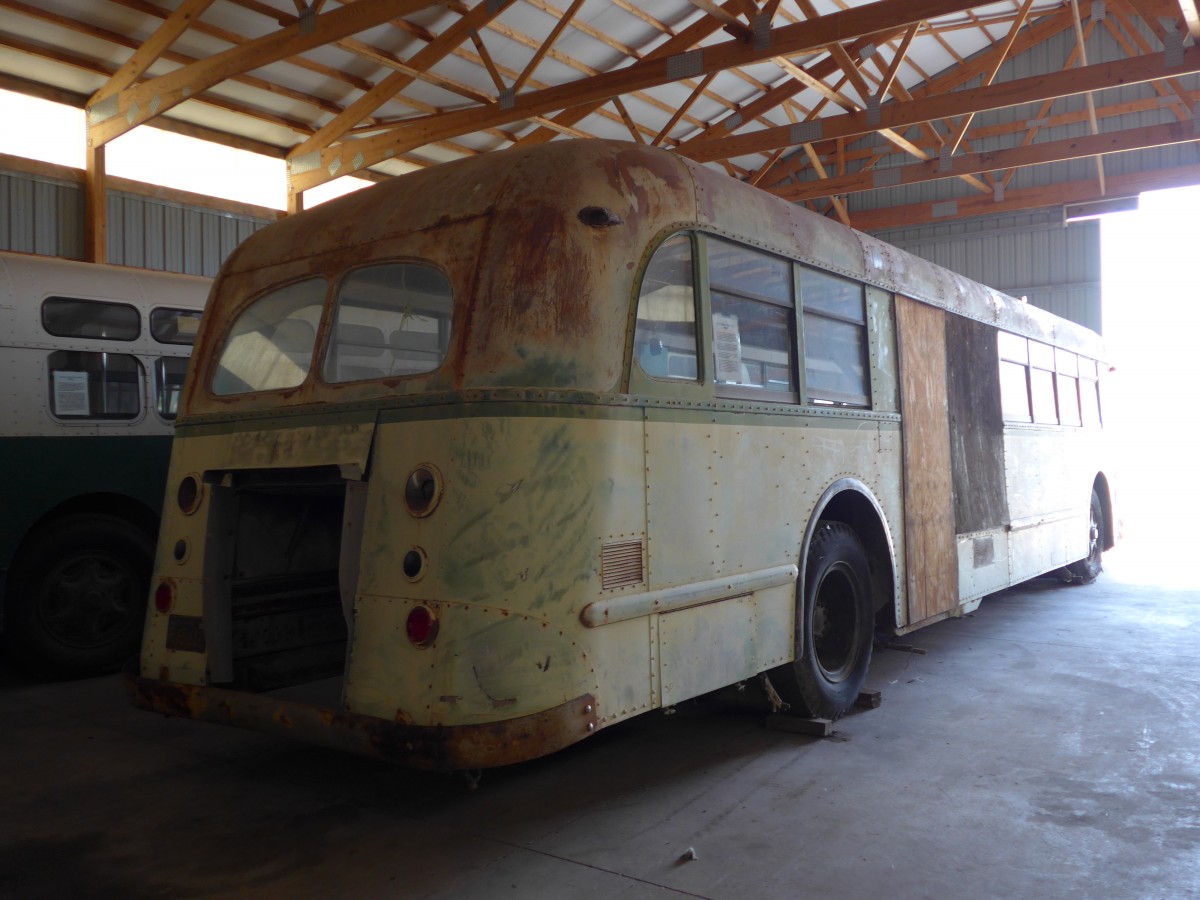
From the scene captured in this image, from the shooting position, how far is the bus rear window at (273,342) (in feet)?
14.8

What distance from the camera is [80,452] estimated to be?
7.09 meters

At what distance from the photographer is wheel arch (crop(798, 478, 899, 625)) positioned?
563 cm

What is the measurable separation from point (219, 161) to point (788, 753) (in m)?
12.5

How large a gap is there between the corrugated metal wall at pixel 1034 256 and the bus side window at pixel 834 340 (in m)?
15.0

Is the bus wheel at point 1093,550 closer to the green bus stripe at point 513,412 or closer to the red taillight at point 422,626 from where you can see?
the green bus stripe at point 513,412

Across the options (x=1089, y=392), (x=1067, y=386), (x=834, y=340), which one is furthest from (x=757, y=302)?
(x=1089, y=392)

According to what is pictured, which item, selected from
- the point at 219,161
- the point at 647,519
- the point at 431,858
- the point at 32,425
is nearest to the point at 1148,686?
the point at 647,519

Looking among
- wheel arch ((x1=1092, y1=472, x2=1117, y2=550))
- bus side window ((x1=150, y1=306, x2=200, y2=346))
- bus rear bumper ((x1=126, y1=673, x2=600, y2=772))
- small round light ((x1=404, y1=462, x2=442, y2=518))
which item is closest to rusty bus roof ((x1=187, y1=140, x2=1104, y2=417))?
small round light ((x1=404, y1=462, x2=442, y2=518))

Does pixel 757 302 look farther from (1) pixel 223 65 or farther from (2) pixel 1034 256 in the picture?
(2) pixel 1034 256

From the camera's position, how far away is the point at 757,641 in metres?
4.66

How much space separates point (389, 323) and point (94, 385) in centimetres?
419

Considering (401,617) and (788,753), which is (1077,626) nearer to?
(788,753)

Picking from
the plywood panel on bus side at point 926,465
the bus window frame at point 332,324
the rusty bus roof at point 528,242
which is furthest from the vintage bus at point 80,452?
the plywood panel on bus side at point 926,465

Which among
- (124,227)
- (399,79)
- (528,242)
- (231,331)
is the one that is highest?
(399,79)
